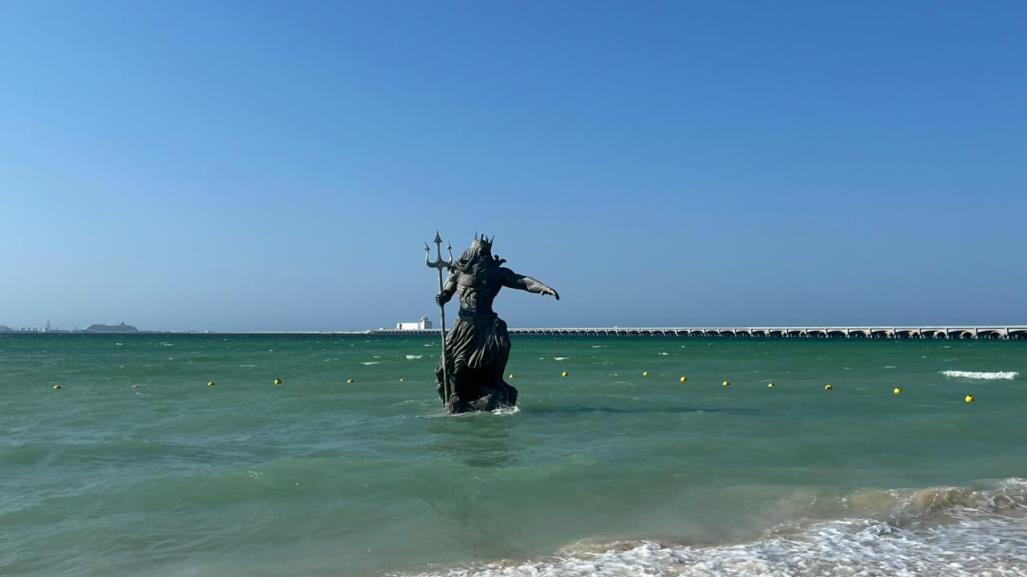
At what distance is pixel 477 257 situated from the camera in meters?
14.1

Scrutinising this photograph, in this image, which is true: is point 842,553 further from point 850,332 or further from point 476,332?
point 850,332

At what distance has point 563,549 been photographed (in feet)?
21.9

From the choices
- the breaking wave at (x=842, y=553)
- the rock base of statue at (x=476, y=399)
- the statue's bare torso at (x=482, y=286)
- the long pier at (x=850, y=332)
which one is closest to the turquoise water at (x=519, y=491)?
the breaking wave at (x=842, y=553)

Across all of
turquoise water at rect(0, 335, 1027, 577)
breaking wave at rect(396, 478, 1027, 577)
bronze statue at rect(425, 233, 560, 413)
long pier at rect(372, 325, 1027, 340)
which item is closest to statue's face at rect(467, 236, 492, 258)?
bronze statue at rect(425, 233, 560, 413)

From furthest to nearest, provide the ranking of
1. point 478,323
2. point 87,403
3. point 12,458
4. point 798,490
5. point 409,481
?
point 87,403 → point 478,323 → point 12,458 → point 409,481 → point 798,490

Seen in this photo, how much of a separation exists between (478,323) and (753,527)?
7137 mm

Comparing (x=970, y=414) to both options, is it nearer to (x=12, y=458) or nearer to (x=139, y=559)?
(x=139, y=559)

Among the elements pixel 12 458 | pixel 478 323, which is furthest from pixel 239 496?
pixel 478 323

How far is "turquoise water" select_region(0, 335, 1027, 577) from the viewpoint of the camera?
21.2 ft

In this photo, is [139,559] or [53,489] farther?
[53,489]

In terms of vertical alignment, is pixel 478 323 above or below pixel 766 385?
above

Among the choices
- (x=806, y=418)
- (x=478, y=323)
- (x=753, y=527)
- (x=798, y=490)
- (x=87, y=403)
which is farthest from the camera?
(x=87, y=403)

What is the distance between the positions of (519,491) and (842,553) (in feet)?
11.1

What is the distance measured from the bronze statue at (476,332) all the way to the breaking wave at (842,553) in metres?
7.03
